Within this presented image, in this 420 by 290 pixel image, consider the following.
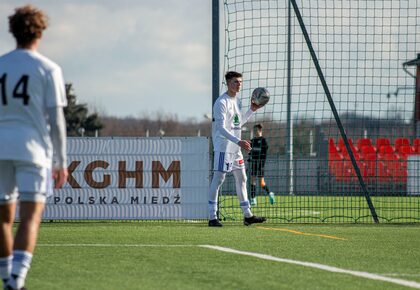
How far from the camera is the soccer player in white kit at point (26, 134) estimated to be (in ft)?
23.7

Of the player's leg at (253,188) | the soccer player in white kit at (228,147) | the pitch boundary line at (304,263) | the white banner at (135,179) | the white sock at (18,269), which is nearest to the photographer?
the white sock at (18,269)

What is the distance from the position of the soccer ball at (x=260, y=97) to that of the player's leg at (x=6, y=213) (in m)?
8.97

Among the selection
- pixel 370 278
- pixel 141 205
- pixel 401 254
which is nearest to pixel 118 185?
pixel 141 205

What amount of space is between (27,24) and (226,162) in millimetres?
8739

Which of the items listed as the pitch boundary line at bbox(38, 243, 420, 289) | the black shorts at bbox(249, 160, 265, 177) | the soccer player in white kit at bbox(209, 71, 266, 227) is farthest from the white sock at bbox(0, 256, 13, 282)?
the black shorts at bbox(249, 160, 265, 177)

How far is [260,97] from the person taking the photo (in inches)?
640

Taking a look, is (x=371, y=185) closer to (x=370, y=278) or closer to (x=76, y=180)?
(x=76, y=180)

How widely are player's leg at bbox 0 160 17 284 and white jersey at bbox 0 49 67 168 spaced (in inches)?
8.1

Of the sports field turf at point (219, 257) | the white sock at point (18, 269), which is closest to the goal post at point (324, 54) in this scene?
the sports field turf at point (219, 257)

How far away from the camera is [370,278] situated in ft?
28.1

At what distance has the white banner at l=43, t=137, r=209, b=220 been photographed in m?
17.3

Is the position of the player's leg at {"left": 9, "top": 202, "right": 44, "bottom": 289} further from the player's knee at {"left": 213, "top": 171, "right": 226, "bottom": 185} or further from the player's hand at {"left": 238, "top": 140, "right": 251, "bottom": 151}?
the player's knee at {"left": 213, "top": 171, "right": 226, "bottom": 185}

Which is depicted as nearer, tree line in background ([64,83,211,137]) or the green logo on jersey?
the green logo on jersey

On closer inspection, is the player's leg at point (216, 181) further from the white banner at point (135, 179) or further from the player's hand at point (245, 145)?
the white banner at point (135, 179)
